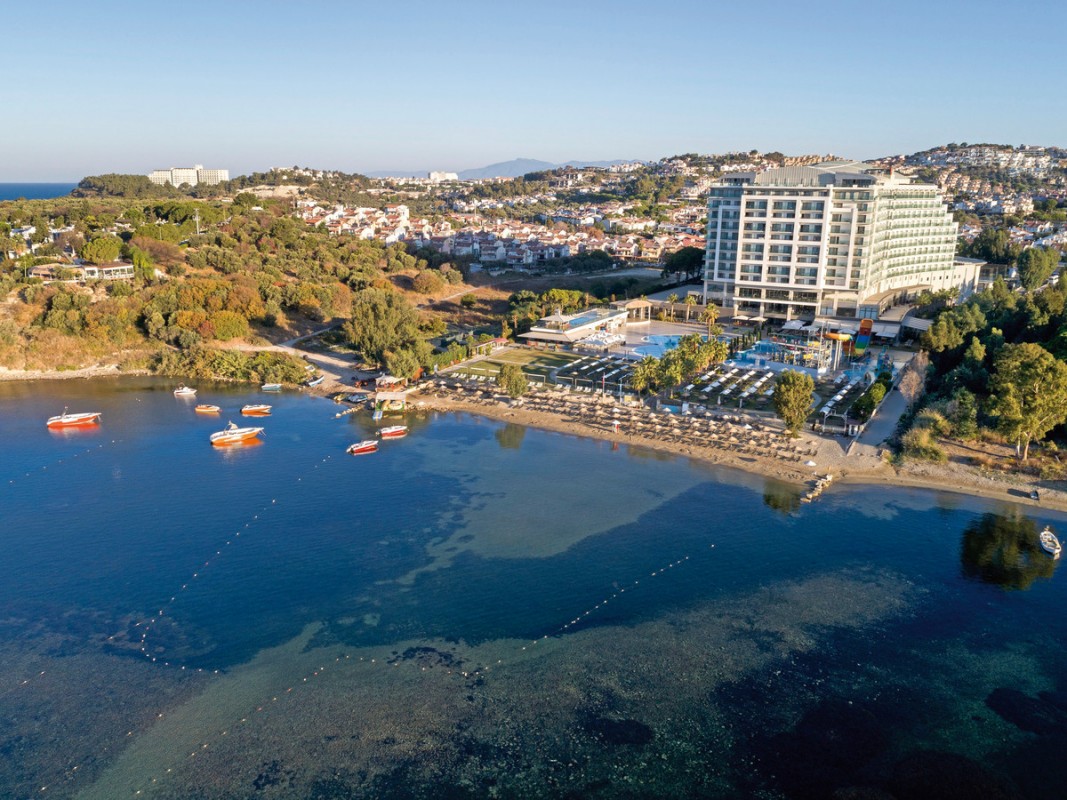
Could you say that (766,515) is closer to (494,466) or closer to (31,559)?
(494,466)

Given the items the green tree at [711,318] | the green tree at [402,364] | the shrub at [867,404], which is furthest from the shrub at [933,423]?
the green tree at [402,364]

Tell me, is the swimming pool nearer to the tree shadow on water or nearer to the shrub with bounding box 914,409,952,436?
the shrub with bounding box 914,409,952,436

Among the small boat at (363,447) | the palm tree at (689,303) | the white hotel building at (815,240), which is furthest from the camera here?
the palm tree at (689,303)

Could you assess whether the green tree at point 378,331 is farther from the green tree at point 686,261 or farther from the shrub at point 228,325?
the green tree at point 686,261

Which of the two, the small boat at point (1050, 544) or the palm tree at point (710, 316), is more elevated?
the palm tree at point (710, 316)

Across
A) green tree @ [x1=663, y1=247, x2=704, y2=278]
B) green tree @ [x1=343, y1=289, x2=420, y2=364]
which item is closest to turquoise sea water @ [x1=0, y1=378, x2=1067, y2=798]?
green tree @ [x1=343, y1=289, x2=420, y2=364]

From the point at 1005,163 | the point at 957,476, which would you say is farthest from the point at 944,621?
the point at 1005,163
